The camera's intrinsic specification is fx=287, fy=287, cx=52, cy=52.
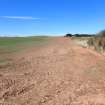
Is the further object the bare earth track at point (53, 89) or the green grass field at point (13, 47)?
the green grass field at point (13, 47)

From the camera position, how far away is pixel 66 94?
9.68 m

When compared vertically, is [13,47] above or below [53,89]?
below


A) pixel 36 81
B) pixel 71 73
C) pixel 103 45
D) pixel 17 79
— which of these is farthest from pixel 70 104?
pixel 103 45

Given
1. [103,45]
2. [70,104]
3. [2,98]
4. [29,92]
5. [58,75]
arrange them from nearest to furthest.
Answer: [70,104] < [2,98] < [29,92] < [58,75] < [103,45]

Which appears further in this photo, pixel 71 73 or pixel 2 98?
pixel 71 73

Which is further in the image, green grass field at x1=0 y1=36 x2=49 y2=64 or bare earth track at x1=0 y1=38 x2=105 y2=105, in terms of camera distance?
green grass field at x1=0 y1=36 x2=49 y2=64

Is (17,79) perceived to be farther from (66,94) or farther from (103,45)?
Answer: (103,45)

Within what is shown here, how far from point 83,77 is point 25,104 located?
4.95m

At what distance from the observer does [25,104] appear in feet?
27.9

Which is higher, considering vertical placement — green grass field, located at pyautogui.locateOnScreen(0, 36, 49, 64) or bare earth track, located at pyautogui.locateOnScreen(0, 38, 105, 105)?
bare earth track, located at pyautogui.locateOnScreen(0, 38, 105, 105)

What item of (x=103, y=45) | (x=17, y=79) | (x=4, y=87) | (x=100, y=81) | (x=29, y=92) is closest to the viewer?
(x=29, y=92)

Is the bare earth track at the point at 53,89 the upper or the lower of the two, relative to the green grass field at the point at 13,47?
upper

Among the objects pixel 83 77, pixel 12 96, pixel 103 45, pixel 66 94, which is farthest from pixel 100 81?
pixel 103 45

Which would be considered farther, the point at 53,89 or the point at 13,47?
the point at 13,47
